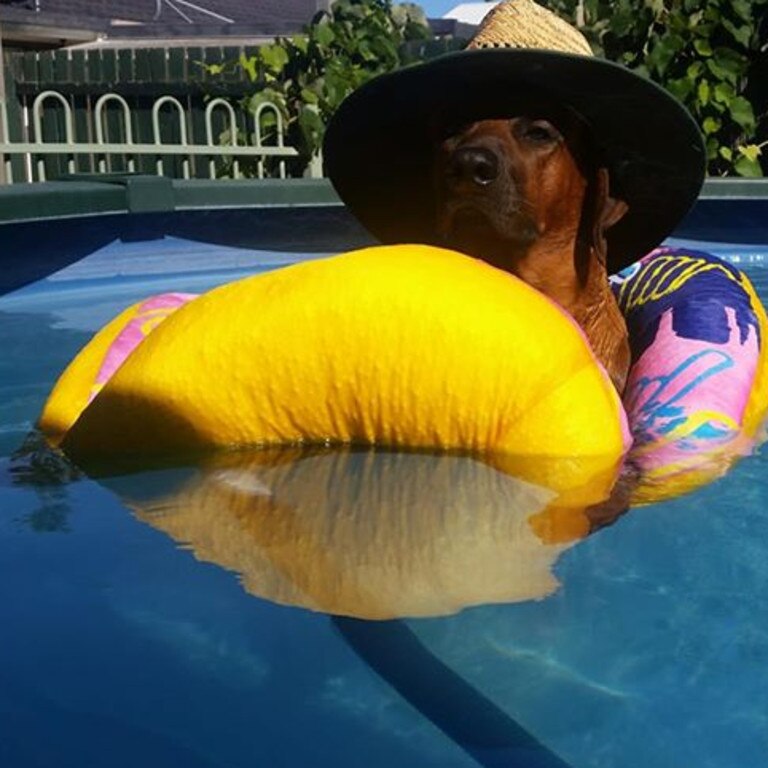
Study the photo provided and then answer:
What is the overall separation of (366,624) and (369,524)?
437mm

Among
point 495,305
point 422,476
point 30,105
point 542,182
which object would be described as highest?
point 542,182

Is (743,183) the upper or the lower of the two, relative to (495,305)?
lower

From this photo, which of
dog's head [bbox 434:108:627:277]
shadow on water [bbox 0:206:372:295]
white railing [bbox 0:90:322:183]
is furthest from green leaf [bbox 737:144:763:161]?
dog's head [bbox 434:108:627:277]

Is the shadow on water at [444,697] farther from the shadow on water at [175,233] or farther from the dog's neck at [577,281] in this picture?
the shadow on water at [175,233]

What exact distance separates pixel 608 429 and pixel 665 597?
1.96 feet

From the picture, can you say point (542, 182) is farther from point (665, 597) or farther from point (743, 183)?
point (743, 183)

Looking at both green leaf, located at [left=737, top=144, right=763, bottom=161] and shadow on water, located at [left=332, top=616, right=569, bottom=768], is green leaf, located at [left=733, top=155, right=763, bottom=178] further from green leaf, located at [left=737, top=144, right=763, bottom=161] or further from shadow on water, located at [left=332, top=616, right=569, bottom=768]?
shadow on water, located at [left=332, top=616, right=569, bottom=768]

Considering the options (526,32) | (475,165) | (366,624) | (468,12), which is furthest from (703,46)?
(468,12)

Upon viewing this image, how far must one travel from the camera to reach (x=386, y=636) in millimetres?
1682

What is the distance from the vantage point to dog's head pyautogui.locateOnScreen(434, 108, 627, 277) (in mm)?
2348

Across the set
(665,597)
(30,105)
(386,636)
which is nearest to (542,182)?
(665,597)

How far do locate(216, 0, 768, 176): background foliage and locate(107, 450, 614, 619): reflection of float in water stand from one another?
6.11 m

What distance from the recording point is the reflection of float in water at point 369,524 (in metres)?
1.85

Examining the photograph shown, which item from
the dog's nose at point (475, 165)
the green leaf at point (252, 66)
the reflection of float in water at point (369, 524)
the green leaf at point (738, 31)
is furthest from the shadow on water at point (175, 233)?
the dog's nose at point (475, 165)
